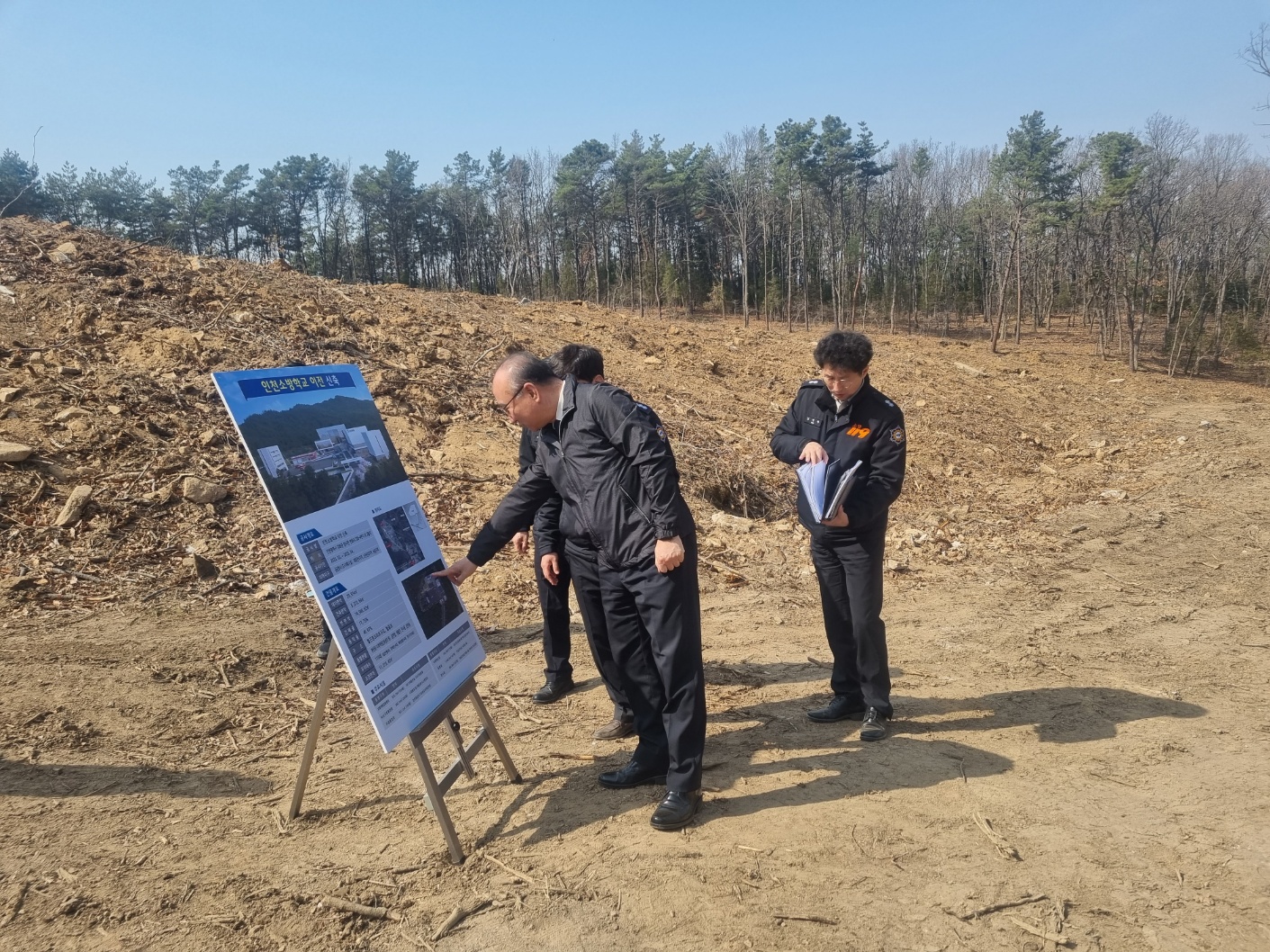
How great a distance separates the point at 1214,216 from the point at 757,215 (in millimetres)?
16874

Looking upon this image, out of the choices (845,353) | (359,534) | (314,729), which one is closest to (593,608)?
(359,534)

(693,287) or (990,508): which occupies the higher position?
(693,287)

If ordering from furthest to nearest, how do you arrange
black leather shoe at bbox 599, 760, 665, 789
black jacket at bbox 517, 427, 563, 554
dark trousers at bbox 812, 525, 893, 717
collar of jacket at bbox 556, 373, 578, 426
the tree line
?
the tree line, black jacket at bbox 517, 427, 563, 554, dark trousers at bbox 812, 525, 893, 717, black leather shoe at bbox 599, 760, 665, 789, collar of jacket at bbox 556, 373, 578, 426

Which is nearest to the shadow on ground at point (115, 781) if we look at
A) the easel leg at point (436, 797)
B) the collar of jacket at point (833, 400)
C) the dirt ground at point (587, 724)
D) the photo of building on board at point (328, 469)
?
the dirt ground at point (587, 724)

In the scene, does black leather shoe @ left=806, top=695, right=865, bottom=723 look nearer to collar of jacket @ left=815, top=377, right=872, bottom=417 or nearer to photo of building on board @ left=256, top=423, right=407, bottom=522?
collar of jacket @ left=815, top=377, right=872, bottom=417

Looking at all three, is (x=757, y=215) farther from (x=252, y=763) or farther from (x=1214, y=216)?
(x=252, y=763)

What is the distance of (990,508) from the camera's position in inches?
381

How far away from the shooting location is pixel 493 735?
3.42 meters

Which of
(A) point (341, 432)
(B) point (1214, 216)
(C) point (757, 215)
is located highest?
(C) point (757, 215)

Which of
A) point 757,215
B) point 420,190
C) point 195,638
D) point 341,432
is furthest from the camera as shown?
point 420,190

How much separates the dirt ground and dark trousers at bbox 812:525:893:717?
0.96 feet

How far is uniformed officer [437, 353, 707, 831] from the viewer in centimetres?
303

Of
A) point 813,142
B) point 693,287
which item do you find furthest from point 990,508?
point 693,287

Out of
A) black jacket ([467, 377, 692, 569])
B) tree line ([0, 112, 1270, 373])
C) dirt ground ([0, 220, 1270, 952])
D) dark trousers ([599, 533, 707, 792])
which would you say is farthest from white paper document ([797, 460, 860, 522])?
tree line ([0, 112, 1270, 373])
